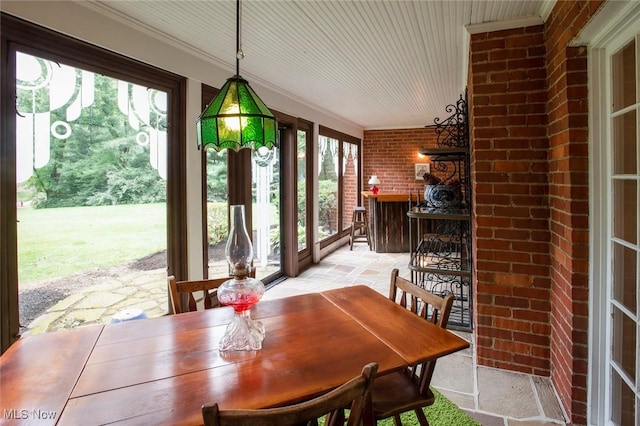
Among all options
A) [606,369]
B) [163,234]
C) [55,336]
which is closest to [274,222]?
[163,234]

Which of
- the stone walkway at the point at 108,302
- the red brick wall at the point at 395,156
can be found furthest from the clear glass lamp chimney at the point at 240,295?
the red brick wall at the point at 395,156

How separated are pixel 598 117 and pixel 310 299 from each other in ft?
5.78

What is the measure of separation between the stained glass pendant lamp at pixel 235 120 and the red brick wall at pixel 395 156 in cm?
655

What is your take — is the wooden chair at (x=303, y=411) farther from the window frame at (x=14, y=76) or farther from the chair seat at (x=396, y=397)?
the window frame at (x=14, y=76)

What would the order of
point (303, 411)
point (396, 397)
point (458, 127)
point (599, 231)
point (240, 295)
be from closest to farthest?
1. point (303, 411)
2. point (240, 295)
3. point (396, 397)
4. point (599, 231)
5. point (458, 127)

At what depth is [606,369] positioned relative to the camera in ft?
5.71

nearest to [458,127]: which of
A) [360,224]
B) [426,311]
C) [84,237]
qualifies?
[426,311]

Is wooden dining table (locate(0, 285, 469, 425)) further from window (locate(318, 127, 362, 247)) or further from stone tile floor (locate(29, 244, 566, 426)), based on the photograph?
window (locate(318, 127, 362, 247))

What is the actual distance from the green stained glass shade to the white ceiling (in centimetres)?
117

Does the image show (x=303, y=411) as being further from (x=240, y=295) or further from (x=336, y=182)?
(x=336, y=182)

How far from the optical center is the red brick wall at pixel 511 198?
2.28 m

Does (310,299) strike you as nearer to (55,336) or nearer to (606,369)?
(55,336)

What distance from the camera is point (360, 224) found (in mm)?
6828

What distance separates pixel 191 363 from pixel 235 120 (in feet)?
2.94
